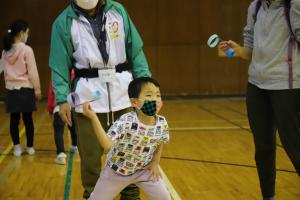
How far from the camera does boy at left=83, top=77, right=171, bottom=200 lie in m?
2.60

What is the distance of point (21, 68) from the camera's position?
527 centimetres

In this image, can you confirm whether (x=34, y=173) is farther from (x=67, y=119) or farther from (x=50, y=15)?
(x=50, y=15)

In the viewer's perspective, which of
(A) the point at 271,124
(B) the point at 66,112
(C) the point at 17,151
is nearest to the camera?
(B) the point at 66,112

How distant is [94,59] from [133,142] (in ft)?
2.06

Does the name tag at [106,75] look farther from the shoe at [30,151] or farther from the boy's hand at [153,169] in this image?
the shoe at [30,151]

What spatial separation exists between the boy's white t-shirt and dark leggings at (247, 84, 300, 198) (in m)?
0.69

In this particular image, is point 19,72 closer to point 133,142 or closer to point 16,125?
point 16,125

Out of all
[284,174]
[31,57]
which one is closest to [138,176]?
[284,174]

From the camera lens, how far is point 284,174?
14.4ft

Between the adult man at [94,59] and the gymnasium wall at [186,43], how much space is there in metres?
7.85

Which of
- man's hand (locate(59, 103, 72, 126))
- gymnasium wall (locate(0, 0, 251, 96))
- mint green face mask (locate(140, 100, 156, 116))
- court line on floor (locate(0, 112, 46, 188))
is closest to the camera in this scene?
mint green face mask (locate(140, 100, 156, 116))

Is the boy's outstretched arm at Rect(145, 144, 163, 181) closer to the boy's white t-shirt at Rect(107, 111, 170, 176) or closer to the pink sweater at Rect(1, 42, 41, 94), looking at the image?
the boy's white t-shirt at Rect(107, 111, 170, 176)

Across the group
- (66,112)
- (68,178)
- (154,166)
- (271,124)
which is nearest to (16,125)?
(68,178)

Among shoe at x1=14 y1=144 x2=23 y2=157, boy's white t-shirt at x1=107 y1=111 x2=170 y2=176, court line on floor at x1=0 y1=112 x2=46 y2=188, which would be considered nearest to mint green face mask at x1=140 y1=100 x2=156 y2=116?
boy's white t-shirt at x1=107 y1=111 x2=170 y2=176
